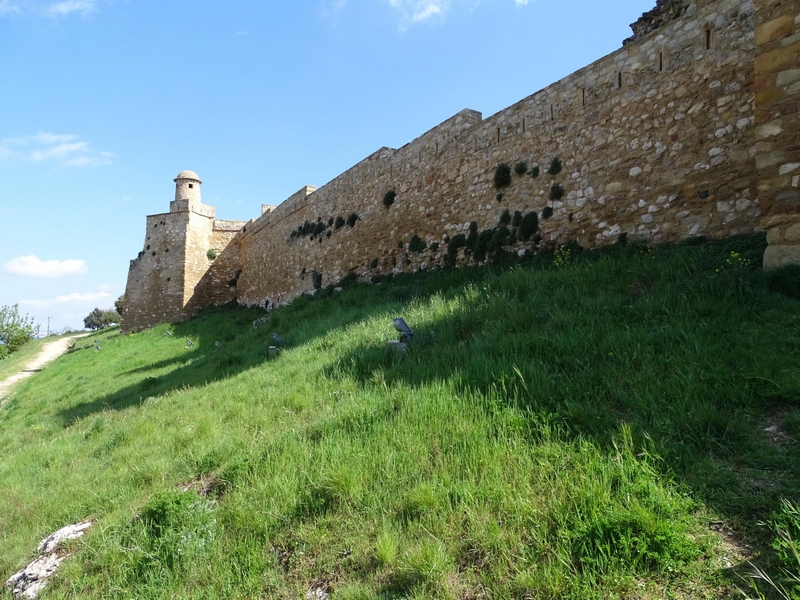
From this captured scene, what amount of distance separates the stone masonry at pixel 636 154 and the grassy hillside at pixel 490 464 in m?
1.05

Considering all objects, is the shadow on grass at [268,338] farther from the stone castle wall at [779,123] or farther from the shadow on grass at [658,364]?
the stone castle wall at [779,123]

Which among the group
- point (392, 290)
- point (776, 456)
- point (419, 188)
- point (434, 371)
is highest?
point (419, 188)

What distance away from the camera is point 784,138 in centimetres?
487

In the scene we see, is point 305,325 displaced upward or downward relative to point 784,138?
downward

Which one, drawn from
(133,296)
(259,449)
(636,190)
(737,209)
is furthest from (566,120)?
(133,296)

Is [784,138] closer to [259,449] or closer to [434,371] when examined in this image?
[434,371]

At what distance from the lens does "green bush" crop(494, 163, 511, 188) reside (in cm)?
1012

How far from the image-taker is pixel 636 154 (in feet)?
25.5

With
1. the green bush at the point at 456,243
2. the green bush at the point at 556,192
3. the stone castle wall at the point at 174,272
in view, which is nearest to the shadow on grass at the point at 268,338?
the green bush at the point at 456,243

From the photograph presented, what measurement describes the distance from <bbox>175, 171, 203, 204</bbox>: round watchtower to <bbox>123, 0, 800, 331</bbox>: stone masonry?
1533 cm

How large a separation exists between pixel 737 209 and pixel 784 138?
1.69 m

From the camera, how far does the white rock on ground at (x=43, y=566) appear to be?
3541 millimetres

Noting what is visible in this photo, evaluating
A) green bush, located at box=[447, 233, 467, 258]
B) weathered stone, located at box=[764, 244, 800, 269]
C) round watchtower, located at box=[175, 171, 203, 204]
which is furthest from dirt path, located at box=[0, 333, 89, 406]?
weathered stone, located at box=[764, 244, 800, 269]

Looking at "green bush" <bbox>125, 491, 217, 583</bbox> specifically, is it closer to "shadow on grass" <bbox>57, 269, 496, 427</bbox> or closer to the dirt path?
"shadow on grass" <bbox>57, 269, 496, 427</bbox>
